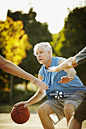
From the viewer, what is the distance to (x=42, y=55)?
340cm

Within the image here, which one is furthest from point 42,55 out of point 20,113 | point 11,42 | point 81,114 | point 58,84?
point 11,42

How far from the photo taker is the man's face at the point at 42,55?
3368 mm

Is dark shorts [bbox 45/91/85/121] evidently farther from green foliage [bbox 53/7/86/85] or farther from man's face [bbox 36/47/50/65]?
green foliage [bbox 53/7/86/85]

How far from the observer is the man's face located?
133 inches

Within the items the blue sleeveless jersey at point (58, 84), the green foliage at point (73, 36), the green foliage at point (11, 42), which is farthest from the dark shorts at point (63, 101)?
the green foliage at point (73, 36)

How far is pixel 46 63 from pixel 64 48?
1106 centimetres

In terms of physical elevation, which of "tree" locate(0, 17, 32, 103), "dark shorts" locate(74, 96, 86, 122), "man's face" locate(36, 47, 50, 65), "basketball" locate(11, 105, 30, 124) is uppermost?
"tree" locate(0, 17, 32, 103)

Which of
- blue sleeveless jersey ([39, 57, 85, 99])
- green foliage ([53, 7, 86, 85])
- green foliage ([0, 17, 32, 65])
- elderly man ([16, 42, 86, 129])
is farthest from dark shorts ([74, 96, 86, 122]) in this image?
green foliage ([53, 7, 86, 85])

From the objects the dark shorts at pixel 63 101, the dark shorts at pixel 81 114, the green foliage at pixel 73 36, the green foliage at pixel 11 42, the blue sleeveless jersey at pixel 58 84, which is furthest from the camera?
the green foliage at pixel 73 36

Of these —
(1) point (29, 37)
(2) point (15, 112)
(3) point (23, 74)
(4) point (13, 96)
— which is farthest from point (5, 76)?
(3) point (23, 74)

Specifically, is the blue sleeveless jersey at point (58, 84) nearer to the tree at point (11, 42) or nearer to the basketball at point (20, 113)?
the basketball at point (20, 113)

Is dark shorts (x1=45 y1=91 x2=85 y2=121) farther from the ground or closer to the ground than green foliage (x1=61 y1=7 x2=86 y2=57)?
closer to the ground

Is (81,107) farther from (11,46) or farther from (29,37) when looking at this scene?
(29,37)

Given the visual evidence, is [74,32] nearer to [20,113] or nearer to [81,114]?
[20,113]
